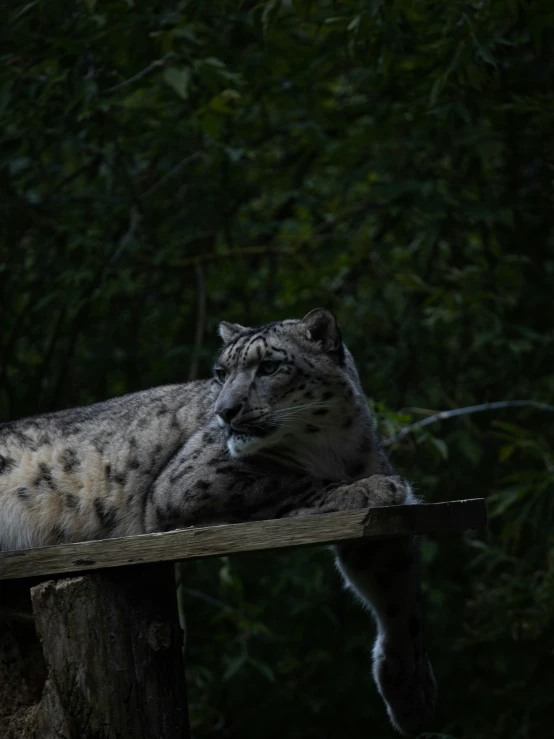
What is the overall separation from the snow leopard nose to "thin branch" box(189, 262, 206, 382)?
2.98 metres

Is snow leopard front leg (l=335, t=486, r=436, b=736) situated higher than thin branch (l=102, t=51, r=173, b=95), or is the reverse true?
thin branch (l=102, t=51, r=173, b=95)

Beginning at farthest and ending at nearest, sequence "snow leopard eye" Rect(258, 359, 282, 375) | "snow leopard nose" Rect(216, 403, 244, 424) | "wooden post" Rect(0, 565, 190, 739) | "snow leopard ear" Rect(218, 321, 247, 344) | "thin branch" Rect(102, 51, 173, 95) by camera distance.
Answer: "thin branch" Rect(102, 51, 173, 95) → "snow leopard ear" Rect(218, 321, 247, 344) → "snow leopard eye" Rect(258, 359, 282, 375) → "snow leopard nose" Rect(216, 403, 244, 424) → "wooden post" Rect(0, 565, 190, 739)

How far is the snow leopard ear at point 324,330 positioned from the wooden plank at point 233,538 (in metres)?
0.91

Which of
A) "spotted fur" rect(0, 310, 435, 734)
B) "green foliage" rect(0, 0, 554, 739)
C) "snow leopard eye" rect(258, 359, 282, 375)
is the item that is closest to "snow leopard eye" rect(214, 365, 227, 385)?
"spotted fur" rect(0, 310, 435, 734)

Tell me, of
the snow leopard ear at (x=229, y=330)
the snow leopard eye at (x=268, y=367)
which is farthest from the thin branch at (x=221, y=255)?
the snow leopard eye at (x=268, y=367)

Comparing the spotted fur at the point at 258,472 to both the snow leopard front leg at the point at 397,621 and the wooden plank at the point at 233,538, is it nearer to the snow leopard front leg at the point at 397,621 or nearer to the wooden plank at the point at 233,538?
the snow leopard front leg at the point at 397,621

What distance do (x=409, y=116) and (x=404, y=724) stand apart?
16.5 ft

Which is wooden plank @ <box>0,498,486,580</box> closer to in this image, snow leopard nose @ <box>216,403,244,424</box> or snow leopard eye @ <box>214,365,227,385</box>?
snow leopard nose @ <box>216,403,244,424</box>

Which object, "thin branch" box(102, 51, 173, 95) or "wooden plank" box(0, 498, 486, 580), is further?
"thin branch" box(102, 51, 173, 95)

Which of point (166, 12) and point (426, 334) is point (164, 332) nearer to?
point (426, 334)

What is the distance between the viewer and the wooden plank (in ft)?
10.6

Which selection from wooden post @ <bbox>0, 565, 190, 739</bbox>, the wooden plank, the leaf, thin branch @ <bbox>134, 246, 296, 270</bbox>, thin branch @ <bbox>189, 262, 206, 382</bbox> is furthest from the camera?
thin branch @ <bbox>134, 246, 296, 270</bbox>

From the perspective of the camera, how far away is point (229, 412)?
3840mm

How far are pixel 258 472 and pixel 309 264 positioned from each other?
4272 millimetres
